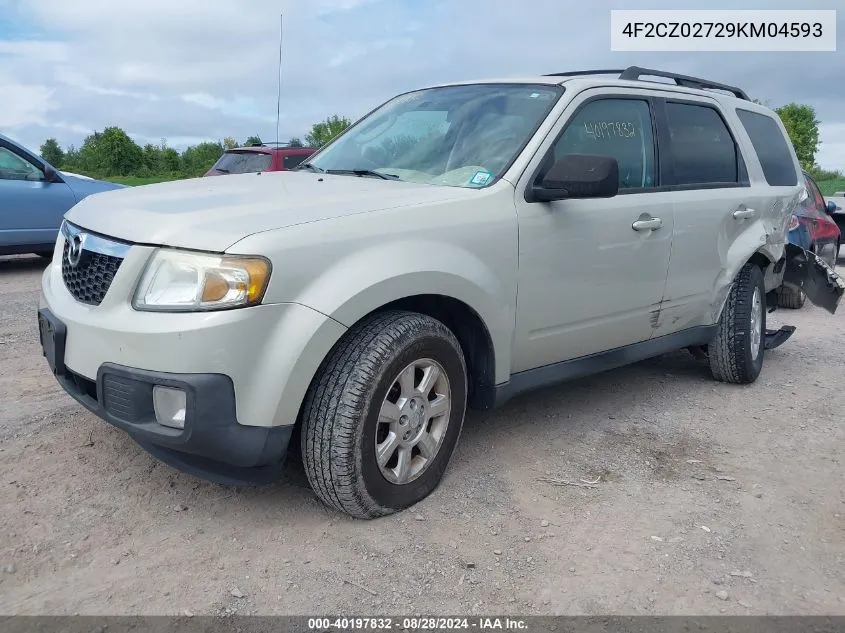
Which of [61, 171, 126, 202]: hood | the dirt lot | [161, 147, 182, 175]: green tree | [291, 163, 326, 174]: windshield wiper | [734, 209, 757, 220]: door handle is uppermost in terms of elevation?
[161, 147, 182, 175]: green tree

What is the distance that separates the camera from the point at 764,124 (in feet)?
17.2

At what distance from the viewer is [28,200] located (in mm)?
8375

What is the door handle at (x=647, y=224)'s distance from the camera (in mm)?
3793

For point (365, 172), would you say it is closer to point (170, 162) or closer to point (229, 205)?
point (229, 205)

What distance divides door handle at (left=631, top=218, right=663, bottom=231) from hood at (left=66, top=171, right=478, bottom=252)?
103 centimetres

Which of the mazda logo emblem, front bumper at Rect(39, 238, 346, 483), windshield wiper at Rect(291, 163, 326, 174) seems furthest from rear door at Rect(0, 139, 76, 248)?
front bumper at Rect(39, 238, 346, 483)

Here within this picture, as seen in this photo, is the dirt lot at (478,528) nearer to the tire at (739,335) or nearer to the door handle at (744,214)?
the tire at (739,335)

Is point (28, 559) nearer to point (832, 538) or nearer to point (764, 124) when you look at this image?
point (832, 538)

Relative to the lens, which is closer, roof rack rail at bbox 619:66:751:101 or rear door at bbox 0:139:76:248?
roof rack rail at bbox 619:66:751:101

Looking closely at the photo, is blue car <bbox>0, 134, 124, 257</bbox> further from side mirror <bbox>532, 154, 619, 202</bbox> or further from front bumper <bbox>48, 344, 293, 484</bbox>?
side mirror <bbox>532, 154, 619, 202</bbox>

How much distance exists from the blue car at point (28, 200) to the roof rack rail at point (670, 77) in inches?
249

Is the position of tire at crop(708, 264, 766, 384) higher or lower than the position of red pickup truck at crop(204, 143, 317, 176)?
lower

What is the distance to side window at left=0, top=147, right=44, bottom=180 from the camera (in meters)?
8.32

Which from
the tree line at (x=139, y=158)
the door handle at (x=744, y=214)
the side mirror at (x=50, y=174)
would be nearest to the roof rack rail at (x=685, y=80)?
the door handle at (x=744, y=214)
